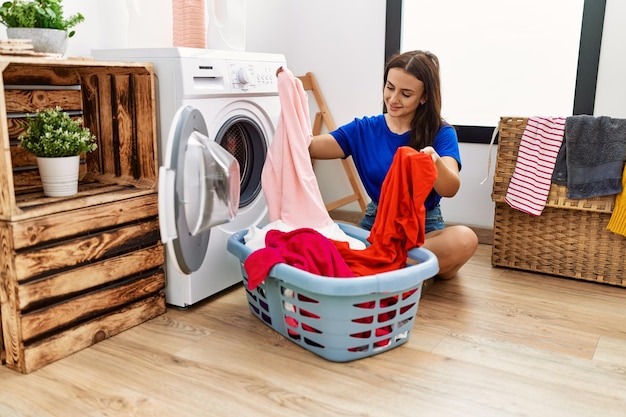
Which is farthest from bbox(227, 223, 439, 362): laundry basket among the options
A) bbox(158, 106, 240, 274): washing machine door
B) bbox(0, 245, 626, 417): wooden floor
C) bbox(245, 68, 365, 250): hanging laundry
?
bbox(245, 68, 365, 250): hanging laundry

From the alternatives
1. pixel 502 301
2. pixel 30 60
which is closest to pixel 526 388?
pixel 502 301

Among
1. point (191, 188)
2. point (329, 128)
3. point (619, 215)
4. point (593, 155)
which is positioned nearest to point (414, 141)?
point (593, 155)

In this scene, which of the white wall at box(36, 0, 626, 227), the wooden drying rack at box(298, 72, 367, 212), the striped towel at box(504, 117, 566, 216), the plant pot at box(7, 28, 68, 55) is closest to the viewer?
the plant pot at box(7, 28, 68, 55)

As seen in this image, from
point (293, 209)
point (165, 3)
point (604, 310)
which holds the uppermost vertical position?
point (165, 3)

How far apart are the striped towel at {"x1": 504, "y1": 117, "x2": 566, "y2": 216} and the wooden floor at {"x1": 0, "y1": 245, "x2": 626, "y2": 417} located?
45 cm

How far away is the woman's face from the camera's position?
197 cm

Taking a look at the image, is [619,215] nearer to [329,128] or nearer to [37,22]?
[329,128]

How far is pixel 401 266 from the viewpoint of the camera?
5.75 feet

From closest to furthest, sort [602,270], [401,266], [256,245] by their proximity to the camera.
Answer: [401,266], [256,245], [602,270]

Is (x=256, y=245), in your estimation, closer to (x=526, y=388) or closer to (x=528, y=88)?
(x=526, y=388)

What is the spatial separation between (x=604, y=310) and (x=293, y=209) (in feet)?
3.68

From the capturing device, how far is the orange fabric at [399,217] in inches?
66.6

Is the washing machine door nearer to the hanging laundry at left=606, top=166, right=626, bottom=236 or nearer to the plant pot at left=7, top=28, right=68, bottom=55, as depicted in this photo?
the plant pot at left=7, top=28, right=68, bottom=55

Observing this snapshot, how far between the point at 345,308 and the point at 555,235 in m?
1.17
